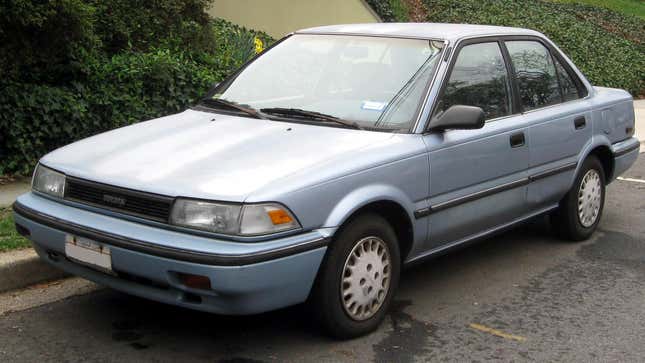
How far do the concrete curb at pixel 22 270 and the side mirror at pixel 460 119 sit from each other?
2.46 meters

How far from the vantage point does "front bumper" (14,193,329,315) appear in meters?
→ 3.87

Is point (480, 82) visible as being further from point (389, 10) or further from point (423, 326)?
point (389, 10)

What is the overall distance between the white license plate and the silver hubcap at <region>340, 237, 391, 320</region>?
3.76 ft

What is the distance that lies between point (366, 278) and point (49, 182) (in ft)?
5.70

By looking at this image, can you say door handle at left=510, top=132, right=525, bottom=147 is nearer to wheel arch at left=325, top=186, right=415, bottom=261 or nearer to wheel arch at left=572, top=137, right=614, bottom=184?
wheel arch at left=572, top=137, right=614, bottom=184

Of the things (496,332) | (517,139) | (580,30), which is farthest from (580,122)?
(580,30)

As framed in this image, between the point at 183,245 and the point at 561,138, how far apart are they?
3063 millimetres

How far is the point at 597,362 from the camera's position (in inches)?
171

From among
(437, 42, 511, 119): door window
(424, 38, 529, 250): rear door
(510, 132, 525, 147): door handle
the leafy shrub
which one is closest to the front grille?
(424, 38, 529, 250): rear door

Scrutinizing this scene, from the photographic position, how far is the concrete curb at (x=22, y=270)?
507cm

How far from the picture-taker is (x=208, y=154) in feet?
14.5

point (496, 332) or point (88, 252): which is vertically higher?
point (88, 252)

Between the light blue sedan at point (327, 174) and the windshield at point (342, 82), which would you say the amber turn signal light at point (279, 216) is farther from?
the windshield at point (342, 82)

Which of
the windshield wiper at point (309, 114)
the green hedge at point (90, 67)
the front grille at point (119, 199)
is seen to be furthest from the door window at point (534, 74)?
the green hedge at point (90, 67)
